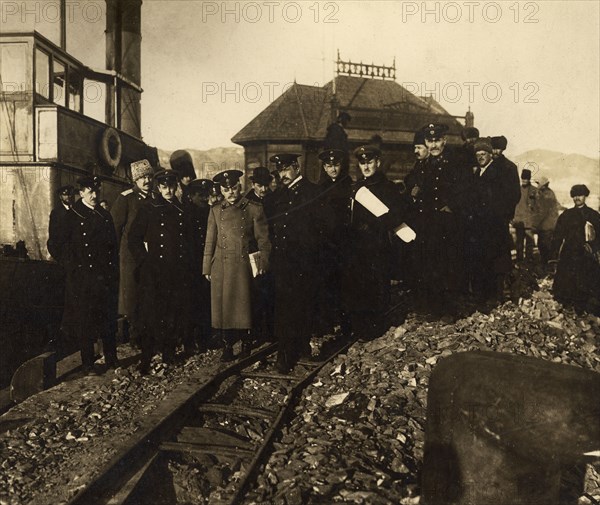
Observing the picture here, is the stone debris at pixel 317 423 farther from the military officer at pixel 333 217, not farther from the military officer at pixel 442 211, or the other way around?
the military officer at pixel 333 217

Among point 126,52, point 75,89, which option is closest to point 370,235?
point 75,89

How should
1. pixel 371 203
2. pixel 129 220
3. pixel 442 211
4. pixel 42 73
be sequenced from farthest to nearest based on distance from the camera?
1. pixel 42 73
2. pixel 129 220
3. pixel 442 211
4. pixel 371 203

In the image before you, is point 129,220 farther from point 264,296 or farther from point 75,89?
point 75,89

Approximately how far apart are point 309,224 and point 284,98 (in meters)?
23.4

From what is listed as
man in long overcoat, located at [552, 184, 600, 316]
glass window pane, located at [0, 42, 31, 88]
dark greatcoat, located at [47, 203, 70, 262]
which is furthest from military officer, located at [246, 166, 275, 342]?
glass window pane, located at [0, 42, 31, 88]

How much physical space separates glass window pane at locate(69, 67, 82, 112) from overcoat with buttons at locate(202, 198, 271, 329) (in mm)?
6455

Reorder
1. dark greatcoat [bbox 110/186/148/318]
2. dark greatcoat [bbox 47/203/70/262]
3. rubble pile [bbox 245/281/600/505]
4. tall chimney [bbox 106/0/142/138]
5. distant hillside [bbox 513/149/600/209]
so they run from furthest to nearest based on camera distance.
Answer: distant hillside [bbox 513/149/600/209] < tall chimney [bbox 106/0/142/138] < dark greatcoat [bbox 110/186/148/318] < dark greatcoat [bbox 47/203/70/262] < rubble pile [bbox 245/281/600/505]

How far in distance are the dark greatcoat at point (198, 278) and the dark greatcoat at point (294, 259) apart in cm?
127

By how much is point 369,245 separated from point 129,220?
115 inches

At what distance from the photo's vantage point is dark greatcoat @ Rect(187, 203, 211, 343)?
22.0 ft

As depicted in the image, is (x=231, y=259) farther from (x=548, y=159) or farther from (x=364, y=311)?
(x=548, y=159)

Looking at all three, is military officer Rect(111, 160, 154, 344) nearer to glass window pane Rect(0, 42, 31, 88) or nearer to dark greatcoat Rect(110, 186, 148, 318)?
dark greatcoat Rect(110, 186, 148, 318)

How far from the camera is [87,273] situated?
239 inches

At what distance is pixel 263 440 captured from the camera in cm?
416
